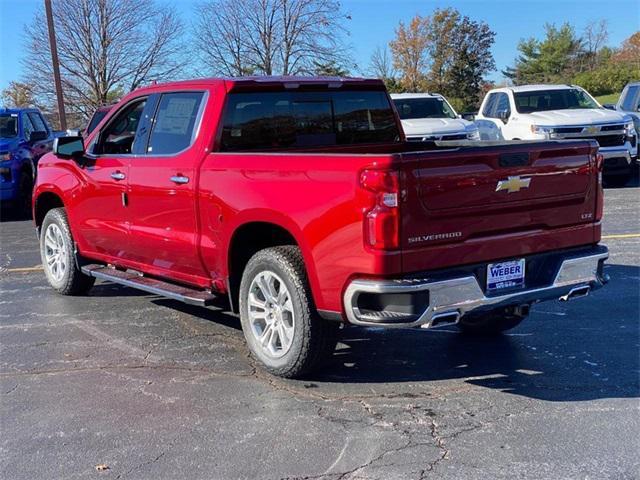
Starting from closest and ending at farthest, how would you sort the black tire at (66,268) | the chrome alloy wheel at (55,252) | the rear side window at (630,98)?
1. the black tire at (66,268)
2. the chrome alloy wheel at (55,252)
3. the rear side window at (630,98)

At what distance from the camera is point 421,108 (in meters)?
15.2

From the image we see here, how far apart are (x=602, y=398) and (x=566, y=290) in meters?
0.69

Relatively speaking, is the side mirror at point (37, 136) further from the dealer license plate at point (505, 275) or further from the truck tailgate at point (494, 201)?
the dealer license plate at point (505, 275)

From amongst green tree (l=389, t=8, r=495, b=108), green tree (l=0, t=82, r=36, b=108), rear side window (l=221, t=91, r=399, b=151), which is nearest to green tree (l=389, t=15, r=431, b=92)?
green tree (l=389, t=8, r=495, b=108)

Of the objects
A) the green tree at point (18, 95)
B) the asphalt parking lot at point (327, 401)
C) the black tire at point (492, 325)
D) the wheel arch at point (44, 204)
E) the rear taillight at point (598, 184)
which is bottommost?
the asphalt parking lot at point (327, 401)

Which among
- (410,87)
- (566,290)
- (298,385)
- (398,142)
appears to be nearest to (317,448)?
(298,385)

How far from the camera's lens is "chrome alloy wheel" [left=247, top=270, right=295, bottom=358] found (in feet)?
15.4

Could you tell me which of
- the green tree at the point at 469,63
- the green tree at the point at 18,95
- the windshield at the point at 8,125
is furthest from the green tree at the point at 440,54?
the windshield at the point at 8,125

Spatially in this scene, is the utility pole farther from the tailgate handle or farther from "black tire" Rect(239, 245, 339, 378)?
the tailgate handle

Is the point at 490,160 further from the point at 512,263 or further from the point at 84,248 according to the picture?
the point at 84,248

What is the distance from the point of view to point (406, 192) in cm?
396

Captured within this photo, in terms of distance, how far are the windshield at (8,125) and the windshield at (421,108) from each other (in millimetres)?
7439

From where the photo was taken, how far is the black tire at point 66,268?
23.0ft

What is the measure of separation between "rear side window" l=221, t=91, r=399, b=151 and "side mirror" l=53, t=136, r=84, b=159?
189cm
